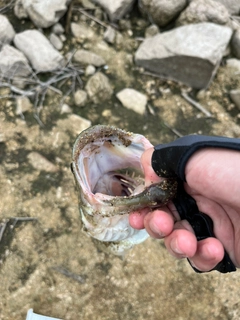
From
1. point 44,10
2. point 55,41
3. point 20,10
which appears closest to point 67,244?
point 55,41

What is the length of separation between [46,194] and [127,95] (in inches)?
49.0

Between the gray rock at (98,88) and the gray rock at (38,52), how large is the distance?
351 millimetres

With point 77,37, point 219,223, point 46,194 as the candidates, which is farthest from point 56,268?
point 77,37

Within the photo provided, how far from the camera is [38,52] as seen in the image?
355cm

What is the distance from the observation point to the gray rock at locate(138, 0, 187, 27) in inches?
156

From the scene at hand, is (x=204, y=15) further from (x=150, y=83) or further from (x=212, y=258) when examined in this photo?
(x=212, y=258)

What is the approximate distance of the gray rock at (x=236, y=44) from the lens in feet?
13.1

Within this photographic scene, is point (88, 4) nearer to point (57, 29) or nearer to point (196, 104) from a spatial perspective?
point (57, 29)

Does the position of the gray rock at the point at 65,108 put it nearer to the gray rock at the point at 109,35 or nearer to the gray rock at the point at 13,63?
the gray rock at the point at 13,63

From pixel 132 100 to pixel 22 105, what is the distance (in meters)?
1.02

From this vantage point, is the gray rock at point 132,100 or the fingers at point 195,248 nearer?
the fingers at point 195,248

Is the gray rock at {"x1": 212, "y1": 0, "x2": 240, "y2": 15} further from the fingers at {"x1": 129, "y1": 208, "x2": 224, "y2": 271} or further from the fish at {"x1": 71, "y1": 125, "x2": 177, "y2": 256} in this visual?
the fingers at {"x1": 129, "y1": 208, "x2": 224, "y2": 271}

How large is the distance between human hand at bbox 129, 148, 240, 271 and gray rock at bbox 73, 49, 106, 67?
1946 mm

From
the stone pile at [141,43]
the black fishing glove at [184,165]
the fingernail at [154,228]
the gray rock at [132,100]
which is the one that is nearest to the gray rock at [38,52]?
the stone pile at [141,43]
